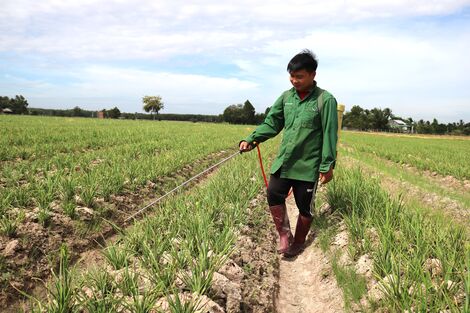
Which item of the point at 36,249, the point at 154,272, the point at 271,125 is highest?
the point at 271,125

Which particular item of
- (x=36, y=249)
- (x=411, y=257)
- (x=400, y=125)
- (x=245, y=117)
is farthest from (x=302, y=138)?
(x=400, y=125)

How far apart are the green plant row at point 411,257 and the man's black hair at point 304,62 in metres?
1.54

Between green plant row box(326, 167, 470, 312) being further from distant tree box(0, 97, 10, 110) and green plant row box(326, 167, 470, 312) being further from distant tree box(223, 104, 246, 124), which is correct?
distant tree box(0, 97, 10, 110)

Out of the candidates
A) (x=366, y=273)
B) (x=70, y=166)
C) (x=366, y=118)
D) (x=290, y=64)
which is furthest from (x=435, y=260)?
(x=366, y=118)

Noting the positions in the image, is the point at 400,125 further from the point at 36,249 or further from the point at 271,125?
the point at 36,249

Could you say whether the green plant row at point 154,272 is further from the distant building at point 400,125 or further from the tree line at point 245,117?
the distant building at point 400,125

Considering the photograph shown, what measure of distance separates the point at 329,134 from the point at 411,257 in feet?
4.11

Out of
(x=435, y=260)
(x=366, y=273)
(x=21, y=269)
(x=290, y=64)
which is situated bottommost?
(x=21, y=269)

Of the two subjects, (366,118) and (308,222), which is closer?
(308,222)

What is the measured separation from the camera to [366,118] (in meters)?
78.7

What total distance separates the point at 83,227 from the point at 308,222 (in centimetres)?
259

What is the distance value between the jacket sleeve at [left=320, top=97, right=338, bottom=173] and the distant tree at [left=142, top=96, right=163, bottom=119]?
297 feet

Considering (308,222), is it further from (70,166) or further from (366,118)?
(366,118)

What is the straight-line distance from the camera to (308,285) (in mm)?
3186
